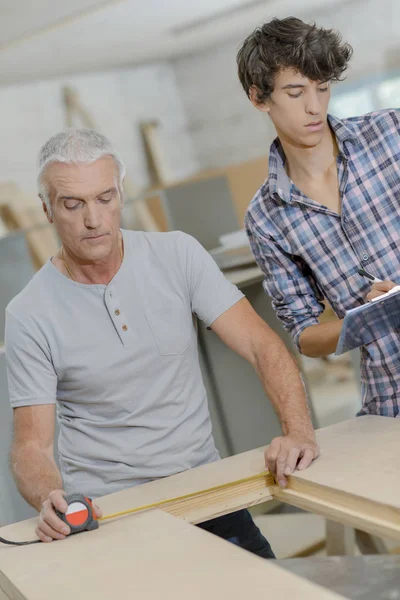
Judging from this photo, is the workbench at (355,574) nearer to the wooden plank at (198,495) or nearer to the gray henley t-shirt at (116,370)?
the wooden plank at (198,495)

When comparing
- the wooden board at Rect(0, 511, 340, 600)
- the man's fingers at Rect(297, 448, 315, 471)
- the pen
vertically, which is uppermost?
the pen

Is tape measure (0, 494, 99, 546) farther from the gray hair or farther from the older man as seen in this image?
the gray hair

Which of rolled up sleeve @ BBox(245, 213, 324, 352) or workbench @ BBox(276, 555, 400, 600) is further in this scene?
rolled up sleeve @ BBox(245, 213, 324, 352)

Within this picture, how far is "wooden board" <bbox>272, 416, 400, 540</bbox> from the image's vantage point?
3.80 ft

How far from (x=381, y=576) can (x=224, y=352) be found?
1.95m

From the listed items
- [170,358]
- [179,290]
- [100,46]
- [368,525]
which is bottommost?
[368,525]

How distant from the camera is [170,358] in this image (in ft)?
5.53

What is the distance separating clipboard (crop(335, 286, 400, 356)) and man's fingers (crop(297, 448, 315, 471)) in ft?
0.60

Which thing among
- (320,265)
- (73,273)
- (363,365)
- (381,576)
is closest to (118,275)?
(73,273)

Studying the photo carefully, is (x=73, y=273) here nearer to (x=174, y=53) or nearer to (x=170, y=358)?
(x=170, y=358)

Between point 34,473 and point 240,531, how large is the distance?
43 cm

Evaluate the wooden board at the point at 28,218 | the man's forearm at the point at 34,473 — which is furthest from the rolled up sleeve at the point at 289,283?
the wooden board at the point at 28,218

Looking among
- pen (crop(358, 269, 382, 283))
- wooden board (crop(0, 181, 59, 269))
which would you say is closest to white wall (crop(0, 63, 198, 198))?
wooden board (crop(0, 181, 59, 269))

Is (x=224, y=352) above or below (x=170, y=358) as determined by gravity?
below
